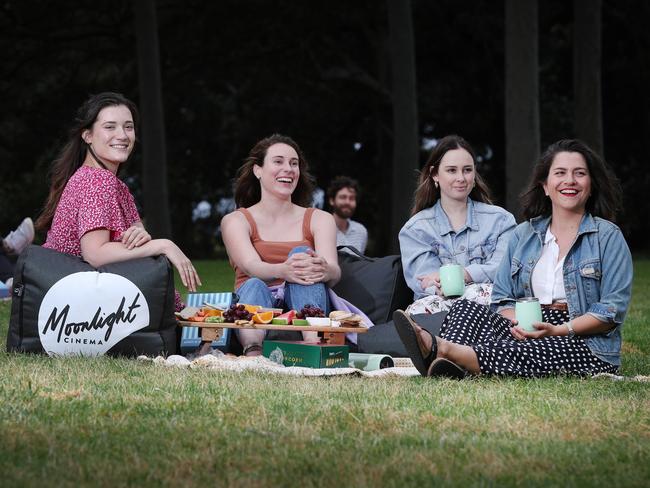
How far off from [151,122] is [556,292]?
17.2m

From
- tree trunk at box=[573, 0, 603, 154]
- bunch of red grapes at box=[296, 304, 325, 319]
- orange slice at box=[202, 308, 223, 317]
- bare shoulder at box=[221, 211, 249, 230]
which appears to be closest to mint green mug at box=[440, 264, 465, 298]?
bunch of red grapes at box=[296, 304, 325, 319]

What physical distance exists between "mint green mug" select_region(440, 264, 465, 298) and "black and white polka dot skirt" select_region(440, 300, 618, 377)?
0.63m

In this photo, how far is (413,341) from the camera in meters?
5.82

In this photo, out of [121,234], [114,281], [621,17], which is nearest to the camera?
[114,281]

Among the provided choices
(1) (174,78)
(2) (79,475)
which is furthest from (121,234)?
(1) (174,78)

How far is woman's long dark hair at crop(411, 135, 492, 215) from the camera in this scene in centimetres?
787

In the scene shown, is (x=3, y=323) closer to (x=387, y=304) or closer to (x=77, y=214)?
(x=77, y=214)

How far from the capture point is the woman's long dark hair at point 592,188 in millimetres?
6406

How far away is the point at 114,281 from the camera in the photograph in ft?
21.7

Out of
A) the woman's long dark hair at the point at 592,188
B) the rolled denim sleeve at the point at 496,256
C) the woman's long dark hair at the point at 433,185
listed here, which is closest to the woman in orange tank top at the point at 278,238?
the woman's long dark hair at the point at 433,185

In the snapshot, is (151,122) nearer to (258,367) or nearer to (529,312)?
(258,367)

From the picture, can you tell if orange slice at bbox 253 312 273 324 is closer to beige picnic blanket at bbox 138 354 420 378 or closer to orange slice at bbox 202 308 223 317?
beige picnic blanket at bbox 138 354 420 378

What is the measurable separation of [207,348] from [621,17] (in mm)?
22379

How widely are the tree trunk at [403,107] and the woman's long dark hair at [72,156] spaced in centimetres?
1481
